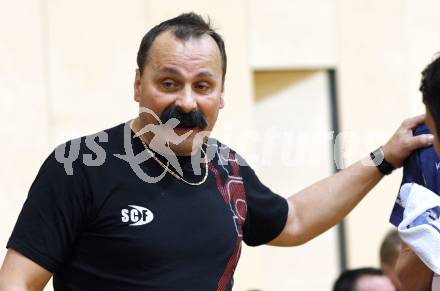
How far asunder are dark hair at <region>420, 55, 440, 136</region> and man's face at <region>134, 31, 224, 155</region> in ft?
2.38

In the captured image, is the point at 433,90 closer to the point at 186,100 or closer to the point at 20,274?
the point at 186,100

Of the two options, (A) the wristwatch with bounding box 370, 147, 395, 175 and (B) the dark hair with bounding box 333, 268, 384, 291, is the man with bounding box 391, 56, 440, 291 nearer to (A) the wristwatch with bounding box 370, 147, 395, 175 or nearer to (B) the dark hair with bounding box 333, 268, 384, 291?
(A) the wristwatch with bounding box 370, 147, 395, 175

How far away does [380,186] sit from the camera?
6.78 metres

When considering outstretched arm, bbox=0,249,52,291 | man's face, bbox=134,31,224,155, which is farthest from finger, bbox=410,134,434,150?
outstretched arm, bbox=0,249,52,291

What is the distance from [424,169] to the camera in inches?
128

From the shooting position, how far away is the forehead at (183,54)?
3160 millimetres

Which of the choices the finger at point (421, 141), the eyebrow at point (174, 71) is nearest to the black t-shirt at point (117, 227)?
the eyebrow at point (174, 71)

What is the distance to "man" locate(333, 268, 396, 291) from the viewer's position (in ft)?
13.5

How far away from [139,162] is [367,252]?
3808 millimetres

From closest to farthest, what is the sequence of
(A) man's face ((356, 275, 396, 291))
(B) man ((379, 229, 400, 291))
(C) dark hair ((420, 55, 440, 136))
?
(C) dark hair ((420, 55, 440, 136)) < (A) man's face ((356, 275, 396, 291)) < (B) man ((379, 229, 400, 291))

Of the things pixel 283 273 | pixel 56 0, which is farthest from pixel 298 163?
pixel 56 0

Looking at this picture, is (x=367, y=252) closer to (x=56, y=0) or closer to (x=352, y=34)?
(x=352, y=34)

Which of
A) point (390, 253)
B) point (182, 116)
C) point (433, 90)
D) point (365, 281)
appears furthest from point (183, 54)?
point (390, 253)

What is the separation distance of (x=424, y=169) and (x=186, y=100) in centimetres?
82
